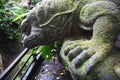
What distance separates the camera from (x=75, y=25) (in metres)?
1.61

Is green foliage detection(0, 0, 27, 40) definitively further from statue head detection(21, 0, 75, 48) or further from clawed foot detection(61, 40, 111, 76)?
clawed foot detection(61, 40, 111, 76)

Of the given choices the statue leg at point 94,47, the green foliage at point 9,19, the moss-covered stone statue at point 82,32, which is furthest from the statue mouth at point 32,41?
the green foliage at point 9,19

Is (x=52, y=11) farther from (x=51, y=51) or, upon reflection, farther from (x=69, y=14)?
(x=51, y=51)

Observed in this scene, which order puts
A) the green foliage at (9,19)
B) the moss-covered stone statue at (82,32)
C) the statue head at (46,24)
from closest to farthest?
the moss-covered stone statue at (82,32), the statue head at (46,24), the green foliage at (9,19)

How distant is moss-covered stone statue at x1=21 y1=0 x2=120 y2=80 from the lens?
1.28 metres

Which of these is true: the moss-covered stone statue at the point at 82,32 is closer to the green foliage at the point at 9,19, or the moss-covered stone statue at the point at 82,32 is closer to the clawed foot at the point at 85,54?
the clawed foot at the point at 85,54

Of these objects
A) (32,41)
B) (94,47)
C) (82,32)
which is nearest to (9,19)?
(32,41)

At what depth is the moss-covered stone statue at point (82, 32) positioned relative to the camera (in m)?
Result: 1.28

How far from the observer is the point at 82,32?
1609 mm

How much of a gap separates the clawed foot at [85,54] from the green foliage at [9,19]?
3968 millimetres

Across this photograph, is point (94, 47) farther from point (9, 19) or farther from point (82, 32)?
point (9, 19)

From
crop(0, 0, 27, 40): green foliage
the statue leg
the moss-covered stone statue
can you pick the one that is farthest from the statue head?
crop(0, 0, 27, 40): green foliage

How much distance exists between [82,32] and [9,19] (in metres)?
3.96

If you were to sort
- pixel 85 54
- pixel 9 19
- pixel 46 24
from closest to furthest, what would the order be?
1. pixel 85 54
2. pixel 46 24
3. pixel 9 19
